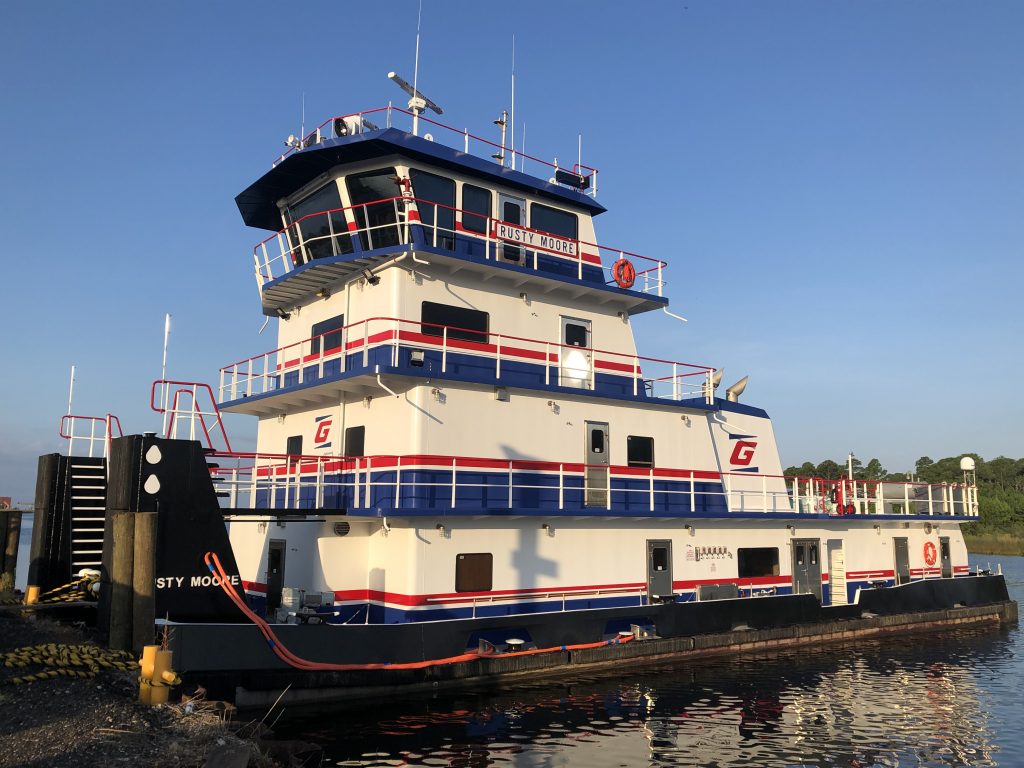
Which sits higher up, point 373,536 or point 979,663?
point 373,536

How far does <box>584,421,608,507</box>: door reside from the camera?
17.0 metres

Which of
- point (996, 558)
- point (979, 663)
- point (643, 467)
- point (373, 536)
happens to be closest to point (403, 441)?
point (373, 536)

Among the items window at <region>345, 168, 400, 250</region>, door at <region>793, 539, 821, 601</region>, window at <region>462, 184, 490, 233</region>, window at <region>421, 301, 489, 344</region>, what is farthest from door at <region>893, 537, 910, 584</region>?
window at <region>345, 168, 400, 250</region>

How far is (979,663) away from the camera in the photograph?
18.5 meters

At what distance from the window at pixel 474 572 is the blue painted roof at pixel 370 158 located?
8108mm

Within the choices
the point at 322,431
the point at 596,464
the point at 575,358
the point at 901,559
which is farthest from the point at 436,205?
the point at 901,559

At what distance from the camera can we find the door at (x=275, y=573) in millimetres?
16438

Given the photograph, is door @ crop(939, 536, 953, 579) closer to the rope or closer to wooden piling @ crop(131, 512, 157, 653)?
wooden piling @ crop(131, 512, 157, 653)

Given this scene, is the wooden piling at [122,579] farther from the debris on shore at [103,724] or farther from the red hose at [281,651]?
the red hose at [281,651]

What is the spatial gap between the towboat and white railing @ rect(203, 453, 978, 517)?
6 cm

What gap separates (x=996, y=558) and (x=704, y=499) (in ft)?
151

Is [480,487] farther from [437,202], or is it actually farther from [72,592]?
[72,592]

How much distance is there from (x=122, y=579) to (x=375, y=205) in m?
8.80

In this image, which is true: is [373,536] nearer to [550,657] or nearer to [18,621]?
[550,657]
